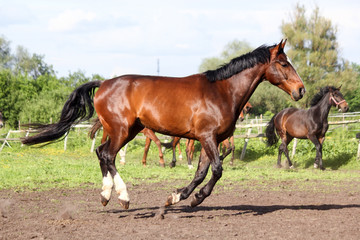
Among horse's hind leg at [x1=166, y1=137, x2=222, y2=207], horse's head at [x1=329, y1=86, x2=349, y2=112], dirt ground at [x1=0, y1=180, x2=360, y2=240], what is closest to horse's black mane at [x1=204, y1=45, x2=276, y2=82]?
horse's hind leg at [x1=166, y1=137, x2=222, y2=207]

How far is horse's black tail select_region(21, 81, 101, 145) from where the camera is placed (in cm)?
712

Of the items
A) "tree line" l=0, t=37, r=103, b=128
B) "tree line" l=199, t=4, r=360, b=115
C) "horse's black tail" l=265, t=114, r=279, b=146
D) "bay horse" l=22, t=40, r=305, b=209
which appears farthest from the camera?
"tree line" l=199, t=4, r=360, b=115

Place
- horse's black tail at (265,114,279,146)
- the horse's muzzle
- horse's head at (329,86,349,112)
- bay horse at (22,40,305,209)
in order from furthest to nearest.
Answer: horse's black tail at (265,114,279,146) < horse's head at (329,86,349,112) < the horse's muzzle < bay horse at (22,40,305,209)

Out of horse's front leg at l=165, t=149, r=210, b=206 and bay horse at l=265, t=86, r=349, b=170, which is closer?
horse's front leg at l=165, t=149, r=210, b=206

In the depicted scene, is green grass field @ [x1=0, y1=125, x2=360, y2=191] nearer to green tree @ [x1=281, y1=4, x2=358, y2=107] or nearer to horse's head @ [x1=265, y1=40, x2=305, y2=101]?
horse's head @ [x1=265, y1=40, x2=305, y2=101]

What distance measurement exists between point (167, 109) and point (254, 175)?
621 centimetres

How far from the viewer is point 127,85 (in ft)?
21.6

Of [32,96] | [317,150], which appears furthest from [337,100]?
[32,96]

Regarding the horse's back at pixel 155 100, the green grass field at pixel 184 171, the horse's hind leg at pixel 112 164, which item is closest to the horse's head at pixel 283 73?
the horse's back at pixel 155 100

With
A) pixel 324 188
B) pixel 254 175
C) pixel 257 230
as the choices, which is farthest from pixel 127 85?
pixel 254 175

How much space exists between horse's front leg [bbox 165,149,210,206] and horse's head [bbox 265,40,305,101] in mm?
1498

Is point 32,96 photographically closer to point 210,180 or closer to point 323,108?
point 323,108

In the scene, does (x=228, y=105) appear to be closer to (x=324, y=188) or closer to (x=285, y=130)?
(x=324, y=188)

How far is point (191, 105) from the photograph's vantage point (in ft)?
20.7
